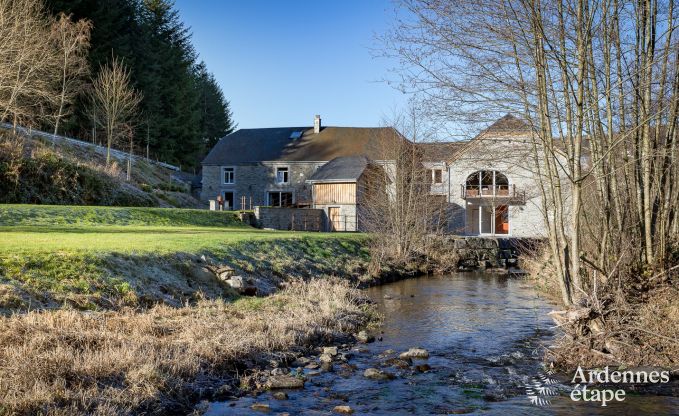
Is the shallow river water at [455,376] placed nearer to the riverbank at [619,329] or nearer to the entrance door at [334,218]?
the riverbank at [619,329]

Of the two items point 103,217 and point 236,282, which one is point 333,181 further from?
point 236,282

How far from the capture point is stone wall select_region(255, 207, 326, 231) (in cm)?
3638

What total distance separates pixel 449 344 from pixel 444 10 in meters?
6.03

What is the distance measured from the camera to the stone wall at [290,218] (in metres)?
36.4

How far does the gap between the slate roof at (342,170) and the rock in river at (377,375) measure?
33.8 meters

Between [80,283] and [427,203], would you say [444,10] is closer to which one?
[80,283]

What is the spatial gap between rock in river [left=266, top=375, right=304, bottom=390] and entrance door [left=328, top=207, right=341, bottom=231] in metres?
34.7

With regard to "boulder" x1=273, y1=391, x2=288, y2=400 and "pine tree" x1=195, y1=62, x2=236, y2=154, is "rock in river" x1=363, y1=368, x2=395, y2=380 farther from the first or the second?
"pine tree" x1=195, y1=62, x2=236, y2=154

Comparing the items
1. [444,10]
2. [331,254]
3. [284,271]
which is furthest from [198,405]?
[331,254]

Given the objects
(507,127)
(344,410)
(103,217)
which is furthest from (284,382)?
(103,217)

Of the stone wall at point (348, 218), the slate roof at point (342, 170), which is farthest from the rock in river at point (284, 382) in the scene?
the slate roof at point (342, 170)

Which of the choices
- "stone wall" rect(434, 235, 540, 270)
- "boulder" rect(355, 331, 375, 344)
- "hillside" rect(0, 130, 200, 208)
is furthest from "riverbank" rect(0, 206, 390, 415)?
"stone wall" rect(434, 235, 540, 270)

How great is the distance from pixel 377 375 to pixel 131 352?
11.5ft

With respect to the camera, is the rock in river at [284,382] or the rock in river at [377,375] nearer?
the rock in river at [284,382]
